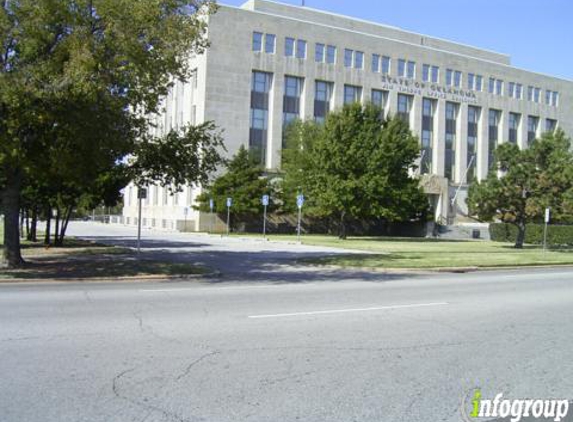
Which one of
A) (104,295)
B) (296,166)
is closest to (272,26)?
(296,166)

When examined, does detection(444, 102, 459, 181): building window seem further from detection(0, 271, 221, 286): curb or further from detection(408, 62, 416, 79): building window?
detection(0, 271, 221, 286): curb

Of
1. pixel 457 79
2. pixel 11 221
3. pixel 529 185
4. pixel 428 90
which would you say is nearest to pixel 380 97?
pixel 428 90

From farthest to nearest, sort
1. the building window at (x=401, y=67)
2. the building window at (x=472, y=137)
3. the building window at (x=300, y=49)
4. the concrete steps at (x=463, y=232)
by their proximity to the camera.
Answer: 1. the building window at (x=472, y=137)
2. the building window at (x=401, y=67)
3. the building window at (x=300, y=49)
4. the concrete steps at (x=463, y=232)

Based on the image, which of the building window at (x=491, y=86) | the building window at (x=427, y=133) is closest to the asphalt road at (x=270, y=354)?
the building window at (x=427, y=133)

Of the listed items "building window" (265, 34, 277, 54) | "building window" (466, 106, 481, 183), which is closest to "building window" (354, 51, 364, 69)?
"building window" (265, 34, 277, 54)

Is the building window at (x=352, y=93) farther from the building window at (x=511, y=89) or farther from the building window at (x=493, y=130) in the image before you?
the building window at (x=511, y=89)

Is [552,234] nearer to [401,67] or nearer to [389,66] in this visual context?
[389,66]

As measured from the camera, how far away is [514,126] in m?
77.1

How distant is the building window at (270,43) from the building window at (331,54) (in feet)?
21.1

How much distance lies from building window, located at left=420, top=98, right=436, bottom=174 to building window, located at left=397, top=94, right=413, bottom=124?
7.07ft

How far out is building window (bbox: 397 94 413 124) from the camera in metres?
68.6

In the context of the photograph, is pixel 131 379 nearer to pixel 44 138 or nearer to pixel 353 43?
pixel 44 138

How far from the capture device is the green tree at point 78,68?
1440cm

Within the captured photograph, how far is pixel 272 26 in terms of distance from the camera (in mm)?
60375
